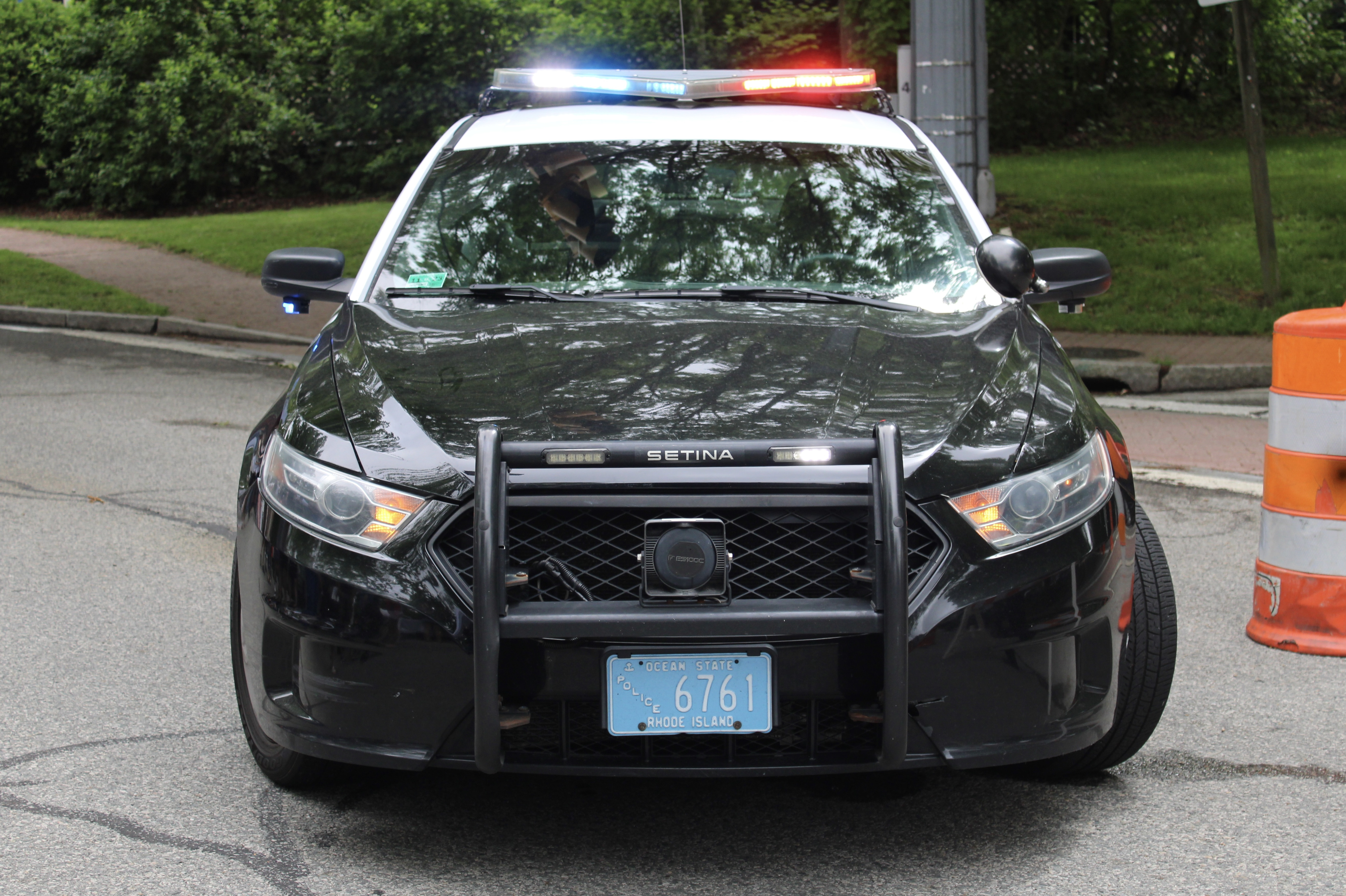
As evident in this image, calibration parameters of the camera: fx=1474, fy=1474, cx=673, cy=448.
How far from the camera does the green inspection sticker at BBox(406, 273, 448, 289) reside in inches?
160

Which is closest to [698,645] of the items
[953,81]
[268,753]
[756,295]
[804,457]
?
[804,457]

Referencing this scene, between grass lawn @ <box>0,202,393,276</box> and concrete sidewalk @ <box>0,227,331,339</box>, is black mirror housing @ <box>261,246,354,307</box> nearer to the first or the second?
concrete sidewalk @ <box>0,227,331,339</box>

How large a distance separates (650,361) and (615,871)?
1.12 meters

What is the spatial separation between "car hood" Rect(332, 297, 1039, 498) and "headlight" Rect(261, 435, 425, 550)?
43 millimetres

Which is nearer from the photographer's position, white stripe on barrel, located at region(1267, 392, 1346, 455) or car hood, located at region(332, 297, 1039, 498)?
car hood, located at region(332, 297, 1039, 498)

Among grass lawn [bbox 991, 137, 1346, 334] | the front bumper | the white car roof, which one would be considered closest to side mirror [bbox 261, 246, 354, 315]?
the white car roof

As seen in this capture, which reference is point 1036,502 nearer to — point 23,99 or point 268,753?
point 268,753

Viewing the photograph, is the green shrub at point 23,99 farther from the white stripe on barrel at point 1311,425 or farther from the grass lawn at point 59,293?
the white stripe on barrel at point 1311,425

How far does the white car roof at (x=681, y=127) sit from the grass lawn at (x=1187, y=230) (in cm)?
776

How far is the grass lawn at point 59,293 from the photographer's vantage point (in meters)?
14.0

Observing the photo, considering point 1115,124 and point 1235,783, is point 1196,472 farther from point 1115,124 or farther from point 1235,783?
point 1115,124

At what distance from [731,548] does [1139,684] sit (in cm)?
127

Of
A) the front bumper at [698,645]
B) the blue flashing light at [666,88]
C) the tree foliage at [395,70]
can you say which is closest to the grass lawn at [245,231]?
the tree foliage at [395,70]

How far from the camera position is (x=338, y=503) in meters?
2.99
